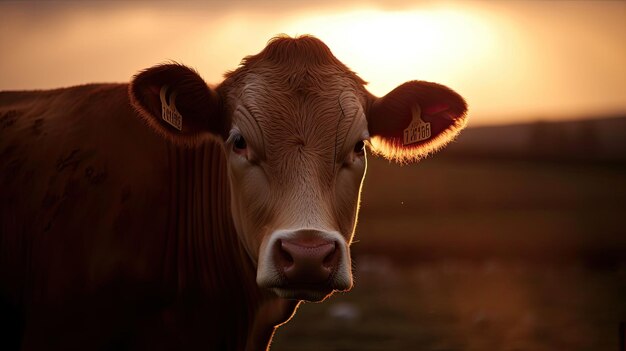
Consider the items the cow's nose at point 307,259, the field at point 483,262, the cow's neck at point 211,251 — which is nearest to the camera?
the cow's nose at point 307,259

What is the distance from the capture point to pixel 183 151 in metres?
5.57

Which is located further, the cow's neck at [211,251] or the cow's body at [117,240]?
the cow's neck at [211,251]

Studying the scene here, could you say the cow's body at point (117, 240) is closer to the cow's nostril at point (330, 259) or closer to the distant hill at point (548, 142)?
the cow's nostril at point (330, 259)

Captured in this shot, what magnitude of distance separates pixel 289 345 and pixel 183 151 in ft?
20.2

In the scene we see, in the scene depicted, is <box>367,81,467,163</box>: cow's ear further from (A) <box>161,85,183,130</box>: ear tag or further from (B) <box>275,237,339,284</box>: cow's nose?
(B) <box>275,237,339,284</box>: cow's nose

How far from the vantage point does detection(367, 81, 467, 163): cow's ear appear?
17.8 ft

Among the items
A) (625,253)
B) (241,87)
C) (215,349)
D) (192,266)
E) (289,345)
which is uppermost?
(241,87)

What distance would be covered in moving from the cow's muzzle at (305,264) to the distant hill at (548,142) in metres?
33.6

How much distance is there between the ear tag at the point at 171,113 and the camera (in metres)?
5.14

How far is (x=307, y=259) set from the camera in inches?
171

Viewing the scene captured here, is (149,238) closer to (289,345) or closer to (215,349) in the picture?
(215,349)

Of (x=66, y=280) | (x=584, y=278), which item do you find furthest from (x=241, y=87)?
(x=584, y=278)

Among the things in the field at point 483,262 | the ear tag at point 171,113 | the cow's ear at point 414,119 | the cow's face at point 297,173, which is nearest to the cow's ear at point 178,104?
the ear tag at point 171,113

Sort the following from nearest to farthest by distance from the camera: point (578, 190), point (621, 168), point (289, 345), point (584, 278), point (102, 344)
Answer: point (102, 344) < point (289, 345) < point (584, 278) < point (578, 190) < point (621, 168)
